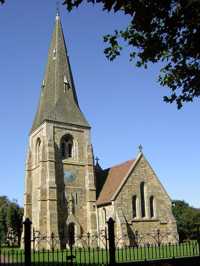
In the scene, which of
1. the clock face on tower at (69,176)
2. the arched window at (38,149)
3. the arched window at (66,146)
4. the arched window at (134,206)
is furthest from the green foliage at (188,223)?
the arched window at (38,149)

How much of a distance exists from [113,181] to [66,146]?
5776 millimetres

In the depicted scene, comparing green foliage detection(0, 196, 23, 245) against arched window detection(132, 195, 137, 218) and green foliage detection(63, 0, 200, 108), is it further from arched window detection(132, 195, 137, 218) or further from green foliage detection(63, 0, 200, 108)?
green foliage detection(63, 0, 200, 108)

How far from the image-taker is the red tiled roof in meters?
35.8

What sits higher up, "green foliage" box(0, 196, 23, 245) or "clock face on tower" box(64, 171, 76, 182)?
"clock face on tower" box(64, 171, 76, 182)

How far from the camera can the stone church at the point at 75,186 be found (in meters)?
34.4

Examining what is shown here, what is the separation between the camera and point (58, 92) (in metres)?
40.2

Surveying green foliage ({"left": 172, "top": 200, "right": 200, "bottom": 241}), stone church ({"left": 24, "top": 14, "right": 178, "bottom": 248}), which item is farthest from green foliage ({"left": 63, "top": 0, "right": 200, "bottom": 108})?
green foliage ({"left": 172, "top": 200, "right": 200, "bottom": 241})

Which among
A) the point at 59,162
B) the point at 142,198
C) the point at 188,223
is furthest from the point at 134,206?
the point at 188,223

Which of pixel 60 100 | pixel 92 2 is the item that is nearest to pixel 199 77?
pixel 92 2

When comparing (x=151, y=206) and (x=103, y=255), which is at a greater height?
(x=151, y=206)

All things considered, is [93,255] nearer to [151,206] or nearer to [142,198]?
[142,198]

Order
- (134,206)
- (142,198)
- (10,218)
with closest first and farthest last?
(134,206) → (142,198) → (10,218)

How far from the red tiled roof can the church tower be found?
1078mm

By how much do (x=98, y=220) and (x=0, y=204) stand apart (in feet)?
92.4
